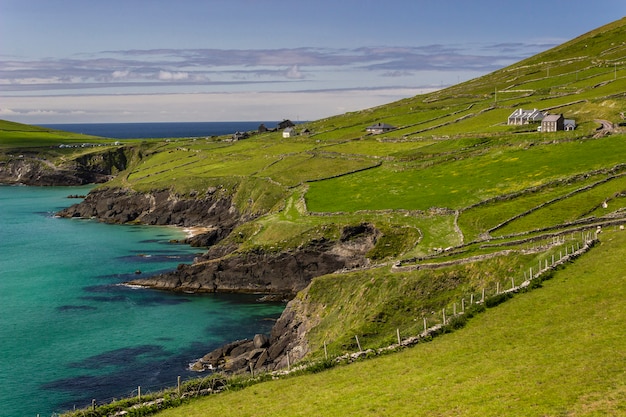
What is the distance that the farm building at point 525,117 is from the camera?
14825 cm

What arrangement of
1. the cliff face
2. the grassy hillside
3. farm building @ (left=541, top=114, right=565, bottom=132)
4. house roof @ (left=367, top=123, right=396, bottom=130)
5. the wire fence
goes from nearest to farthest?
1. the grassy hillside
2. the wire fence
3. the cliff face
4. farm building @ (left=541, top=114, right=565, bottom=132)
5. house roof @ (left=367, top=123, right=396, bottom=130)

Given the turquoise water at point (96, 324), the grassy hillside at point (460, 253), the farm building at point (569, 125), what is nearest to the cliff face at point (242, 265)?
the grassy hillside at point (460, 253)

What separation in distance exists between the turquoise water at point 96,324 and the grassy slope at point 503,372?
31.0 m

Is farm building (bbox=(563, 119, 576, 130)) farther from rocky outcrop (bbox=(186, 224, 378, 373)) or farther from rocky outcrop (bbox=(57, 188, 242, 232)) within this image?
rocky outcrop (bbox=(186, 224, 378, 373))

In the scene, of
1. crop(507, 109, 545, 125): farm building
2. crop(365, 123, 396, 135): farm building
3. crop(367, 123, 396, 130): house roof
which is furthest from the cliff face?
crop(507, 109, 545, 125): farm building

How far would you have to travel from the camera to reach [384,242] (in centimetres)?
9225

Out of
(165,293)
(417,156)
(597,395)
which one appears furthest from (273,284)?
(597,395)

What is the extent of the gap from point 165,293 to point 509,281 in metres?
62.0

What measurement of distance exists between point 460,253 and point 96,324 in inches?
1931

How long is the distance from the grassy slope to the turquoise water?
31.0 metres

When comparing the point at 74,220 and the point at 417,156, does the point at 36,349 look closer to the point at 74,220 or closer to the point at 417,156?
the point at 417,156

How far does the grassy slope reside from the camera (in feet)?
96.7

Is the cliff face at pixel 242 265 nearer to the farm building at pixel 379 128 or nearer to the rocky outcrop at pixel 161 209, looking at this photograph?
the rocky outcrop at pixel 161 209

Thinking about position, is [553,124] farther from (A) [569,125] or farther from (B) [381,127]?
(B) [381,127]
